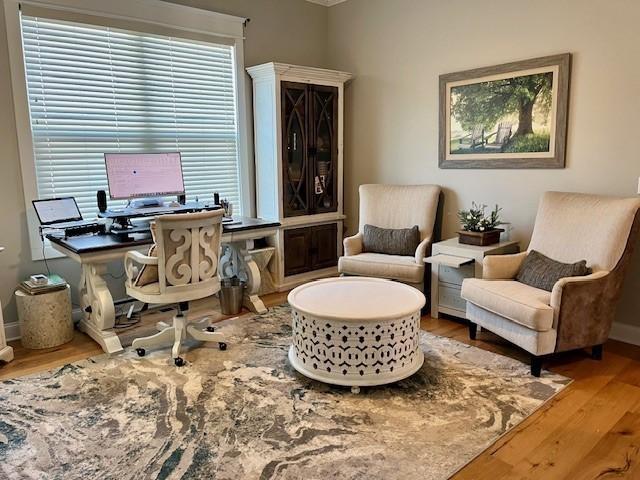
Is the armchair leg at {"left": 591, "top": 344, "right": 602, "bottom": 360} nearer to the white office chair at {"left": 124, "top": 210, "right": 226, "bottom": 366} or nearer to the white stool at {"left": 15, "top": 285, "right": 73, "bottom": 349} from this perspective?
the white office chair at {"left": 124, "top": 210, "right": 226, "bottom": 366}

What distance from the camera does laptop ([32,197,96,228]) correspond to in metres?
3.37

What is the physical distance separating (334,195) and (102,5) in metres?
2.56

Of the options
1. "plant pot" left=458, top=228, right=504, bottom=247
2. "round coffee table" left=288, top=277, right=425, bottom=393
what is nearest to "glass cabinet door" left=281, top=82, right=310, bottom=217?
"plant pot" left=458, top=228, right=504, bottom=247

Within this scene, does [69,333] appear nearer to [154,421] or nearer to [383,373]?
[154,421]

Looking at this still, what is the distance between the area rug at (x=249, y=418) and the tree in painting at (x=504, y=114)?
1.69 meters

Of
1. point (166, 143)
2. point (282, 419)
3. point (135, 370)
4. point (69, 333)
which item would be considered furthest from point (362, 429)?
point (166, 143)

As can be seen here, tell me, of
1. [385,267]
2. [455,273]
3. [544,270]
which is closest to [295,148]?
[385,267]

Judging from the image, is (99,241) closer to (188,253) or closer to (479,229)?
(188,253)

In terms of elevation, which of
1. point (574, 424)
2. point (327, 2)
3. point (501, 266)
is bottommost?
point (574, 424)

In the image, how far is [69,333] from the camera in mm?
3449

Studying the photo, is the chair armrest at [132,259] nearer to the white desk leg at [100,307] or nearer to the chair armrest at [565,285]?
the white desk leg at [100,307]

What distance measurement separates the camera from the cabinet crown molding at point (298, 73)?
4316 mm

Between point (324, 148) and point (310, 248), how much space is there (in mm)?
1001

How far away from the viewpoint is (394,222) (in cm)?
445
